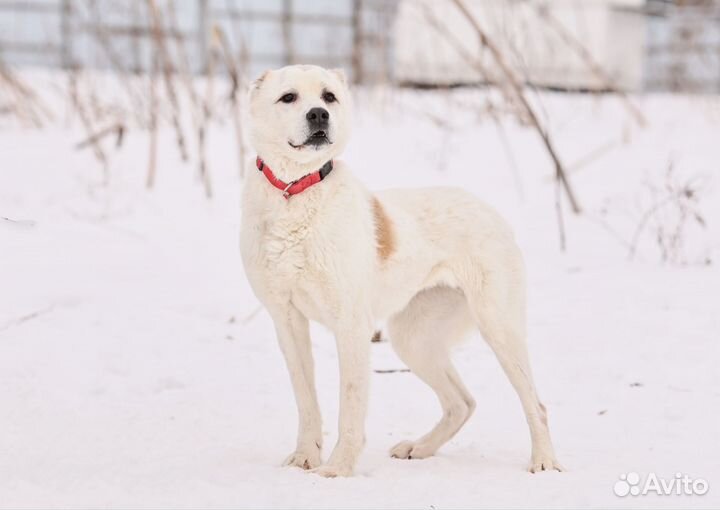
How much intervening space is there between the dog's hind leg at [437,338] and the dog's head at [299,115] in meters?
0.84

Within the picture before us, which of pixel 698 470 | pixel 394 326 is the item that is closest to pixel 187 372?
pixel 394 326

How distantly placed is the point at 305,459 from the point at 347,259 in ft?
2.43

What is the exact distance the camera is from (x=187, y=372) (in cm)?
445

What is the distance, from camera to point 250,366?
183 inches

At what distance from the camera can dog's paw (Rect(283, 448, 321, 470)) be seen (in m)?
3.31

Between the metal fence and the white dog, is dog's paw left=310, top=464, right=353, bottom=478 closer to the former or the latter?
the white dog

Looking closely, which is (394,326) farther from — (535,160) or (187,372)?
(535,160)

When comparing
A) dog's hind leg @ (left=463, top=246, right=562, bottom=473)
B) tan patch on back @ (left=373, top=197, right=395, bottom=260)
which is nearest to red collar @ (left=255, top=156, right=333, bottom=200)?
tan patch on back @ (left=373, top=197, right=395, bottom=260)

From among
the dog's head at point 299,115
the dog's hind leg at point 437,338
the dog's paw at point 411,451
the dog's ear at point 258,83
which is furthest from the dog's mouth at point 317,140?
the dog's paw at point 411,451

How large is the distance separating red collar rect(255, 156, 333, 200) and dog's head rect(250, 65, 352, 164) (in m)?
0.05

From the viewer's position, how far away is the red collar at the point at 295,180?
3213 millimetres

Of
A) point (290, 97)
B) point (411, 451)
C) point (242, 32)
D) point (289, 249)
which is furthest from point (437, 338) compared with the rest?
point (242, 32)

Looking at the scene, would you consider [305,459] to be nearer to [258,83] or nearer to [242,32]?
[258,83]

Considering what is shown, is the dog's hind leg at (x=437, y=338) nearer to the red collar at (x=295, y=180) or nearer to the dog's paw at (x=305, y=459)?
the dog's paw at (x=305, y=459)
